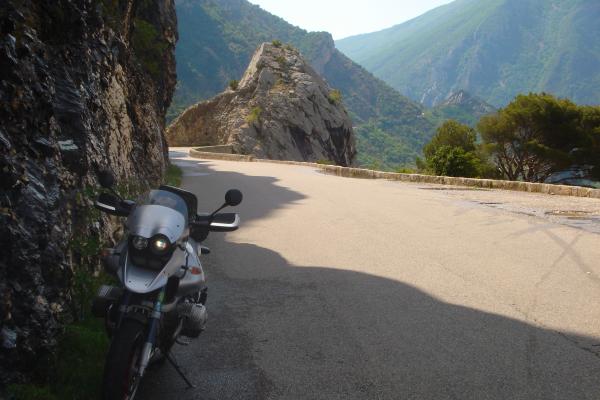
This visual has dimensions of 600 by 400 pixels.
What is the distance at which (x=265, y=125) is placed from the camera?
6900 cm

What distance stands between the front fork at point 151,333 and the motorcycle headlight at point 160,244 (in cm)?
24

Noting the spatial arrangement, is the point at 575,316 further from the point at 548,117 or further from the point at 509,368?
the point at 548,117

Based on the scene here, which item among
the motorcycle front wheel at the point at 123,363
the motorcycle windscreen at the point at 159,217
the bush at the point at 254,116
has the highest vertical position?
the bush at the point at 254,116

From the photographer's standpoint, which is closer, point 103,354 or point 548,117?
point 103,354

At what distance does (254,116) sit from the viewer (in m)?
69.4

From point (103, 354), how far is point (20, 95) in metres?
1.87

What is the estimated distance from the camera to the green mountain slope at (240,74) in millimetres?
147125

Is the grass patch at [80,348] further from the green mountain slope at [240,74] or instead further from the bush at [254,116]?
the green mountain slope at [240,74]

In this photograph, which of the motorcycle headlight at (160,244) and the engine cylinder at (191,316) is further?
the engine cylinder at (191,316)

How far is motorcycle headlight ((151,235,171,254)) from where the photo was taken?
3252 millimetres

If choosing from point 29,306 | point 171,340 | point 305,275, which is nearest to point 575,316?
point 305,275

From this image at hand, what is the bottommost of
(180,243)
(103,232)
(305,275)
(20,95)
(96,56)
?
(305,275)

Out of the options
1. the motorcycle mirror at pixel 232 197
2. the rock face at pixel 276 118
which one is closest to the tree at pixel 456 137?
the rock face at pixel 276 118

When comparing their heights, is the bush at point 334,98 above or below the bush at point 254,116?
above
